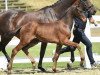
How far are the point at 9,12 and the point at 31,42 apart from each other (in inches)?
59.7

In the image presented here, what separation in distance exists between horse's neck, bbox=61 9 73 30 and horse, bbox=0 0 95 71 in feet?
0.99

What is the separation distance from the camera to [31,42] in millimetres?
11852

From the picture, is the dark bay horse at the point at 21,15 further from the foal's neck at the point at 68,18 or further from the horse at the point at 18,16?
the foal's neck at the point at 68,18

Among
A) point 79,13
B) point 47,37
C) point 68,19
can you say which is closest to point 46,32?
point 47,37

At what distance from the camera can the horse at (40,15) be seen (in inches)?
474

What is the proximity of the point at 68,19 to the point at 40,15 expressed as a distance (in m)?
0.97

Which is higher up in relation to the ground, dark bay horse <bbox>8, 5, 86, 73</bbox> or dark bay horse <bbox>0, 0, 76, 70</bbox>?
dark bay horse <bbox>0, 0, 76, 70</bbox>

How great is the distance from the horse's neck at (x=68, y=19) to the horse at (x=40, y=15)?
0.99ft

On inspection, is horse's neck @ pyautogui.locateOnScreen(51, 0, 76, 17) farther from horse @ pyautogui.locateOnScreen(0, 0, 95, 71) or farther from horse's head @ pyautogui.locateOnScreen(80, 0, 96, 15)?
horse's head @ pyautogui.locateOnScreen(80, 0, 96, 15)

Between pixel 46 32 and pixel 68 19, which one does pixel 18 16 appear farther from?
pixel 68 19

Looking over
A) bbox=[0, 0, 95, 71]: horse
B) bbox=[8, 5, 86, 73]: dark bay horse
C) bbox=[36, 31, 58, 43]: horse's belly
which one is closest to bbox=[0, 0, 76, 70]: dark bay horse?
bbox=[0, 0, 95, 71]: horse

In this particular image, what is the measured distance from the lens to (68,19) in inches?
457

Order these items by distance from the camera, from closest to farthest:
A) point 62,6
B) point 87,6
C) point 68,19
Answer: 1. point 68,19
2. point 87,6
3. point 62,6

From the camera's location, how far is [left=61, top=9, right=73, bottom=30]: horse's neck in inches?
455
